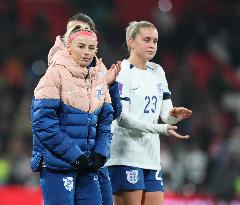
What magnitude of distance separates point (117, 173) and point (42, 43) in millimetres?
8306

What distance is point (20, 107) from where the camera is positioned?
43.3ft

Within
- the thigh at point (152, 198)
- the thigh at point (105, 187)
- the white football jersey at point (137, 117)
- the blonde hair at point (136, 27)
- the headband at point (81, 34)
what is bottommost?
the thigh at point (152, 198)

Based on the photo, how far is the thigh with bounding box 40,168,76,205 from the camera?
18.9ft

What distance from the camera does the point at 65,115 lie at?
19.0ft

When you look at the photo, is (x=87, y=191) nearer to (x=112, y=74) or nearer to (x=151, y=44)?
(x=112, y=74)

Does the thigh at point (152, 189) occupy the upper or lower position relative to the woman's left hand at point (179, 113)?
lower

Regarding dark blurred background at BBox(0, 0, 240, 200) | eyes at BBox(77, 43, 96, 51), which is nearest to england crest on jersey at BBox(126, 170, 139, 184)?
eyes at BBox(77, 43, 96, 51)

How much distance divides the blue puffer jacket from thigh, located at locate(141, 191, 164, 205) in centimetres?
87

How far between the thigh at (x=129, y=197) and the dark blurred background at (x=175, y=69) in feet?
15.0

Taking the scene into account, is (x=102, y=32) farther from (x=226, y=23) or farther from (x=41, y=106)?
(x=41, y=106)

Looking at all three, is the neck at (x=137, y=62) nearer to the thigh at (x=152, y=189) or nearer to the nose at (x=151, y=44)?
the nose at (x=151, y=44)

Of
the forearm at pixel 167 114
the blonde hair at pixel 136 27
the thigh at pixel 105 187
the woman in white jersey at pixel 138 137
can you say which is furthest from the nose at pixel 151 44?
the thigh at pixel 105 187

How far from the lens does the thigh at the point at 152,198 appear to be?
6645 mm

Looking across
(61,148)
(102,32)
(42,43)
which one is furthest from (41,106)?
(102,32)
